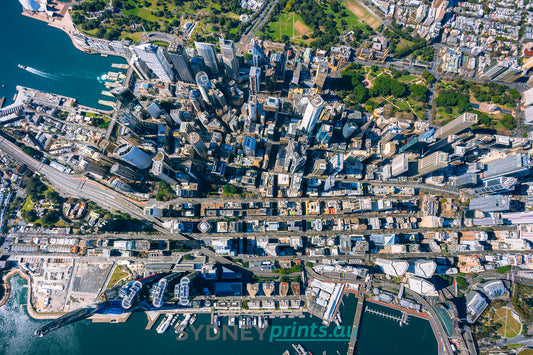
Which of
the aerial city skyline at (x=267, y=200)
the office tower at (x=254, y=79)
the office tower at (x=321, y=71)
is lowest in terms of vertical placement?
the aerial city skyline at (x=267, y=200)

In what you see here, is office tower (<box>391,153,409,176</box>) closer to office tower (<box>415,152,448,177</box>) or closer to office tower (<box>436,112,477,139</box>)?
office tower (<box>415,152,448,177</box>)

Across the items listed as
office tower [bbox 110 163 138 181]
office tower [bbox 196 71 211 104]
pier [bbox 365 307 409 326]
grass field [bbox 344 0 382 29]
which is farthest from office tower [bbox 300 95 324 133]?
grass field [bbox 344 0 382 29]

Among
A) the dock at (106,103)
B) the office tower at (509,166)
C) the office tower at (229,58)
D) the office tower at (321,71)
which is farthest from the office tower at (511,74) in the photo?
the dock at (106,103)

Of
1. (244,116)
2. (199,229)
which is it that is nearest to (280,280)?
(199,229)

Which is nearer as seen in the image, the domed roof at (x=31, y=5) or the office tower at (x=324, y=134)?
the office tower at (x=324, y=134)

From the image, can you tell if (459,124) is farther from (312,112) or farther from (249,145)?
(249,145)

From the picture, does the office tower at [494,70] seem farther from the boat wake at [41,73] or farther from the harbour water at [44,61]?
the boat wake at [41,73]

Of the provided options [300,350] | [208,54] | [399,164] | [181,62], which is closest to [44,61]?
[181,62]
